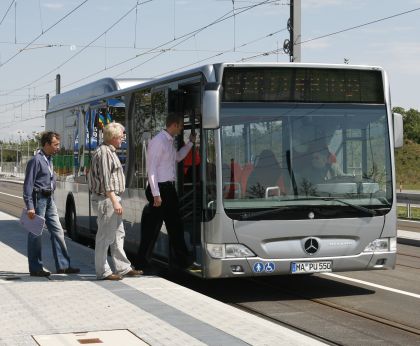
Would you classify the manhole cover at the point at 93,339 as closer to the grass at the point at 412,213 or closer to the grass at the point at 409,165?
the grass at the point at 412,213

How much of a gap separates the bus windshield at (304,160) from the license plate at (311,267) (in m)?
0.53

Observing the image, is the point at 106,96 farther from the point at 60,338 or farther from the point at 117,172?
the point at 60,338

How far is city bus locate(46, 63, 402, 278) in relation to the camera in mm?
9539

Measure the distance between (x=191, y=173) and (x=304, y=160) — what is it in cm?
136

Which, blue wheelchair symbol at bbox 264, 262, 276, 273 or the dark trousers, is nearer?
blue wheelchair symbol at bbox 264, 262, 276, 273

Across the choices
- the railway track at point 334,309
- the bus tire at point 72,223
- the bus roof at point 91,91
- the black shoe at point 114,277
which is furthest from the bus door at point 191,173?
the bus tire at point 72,223

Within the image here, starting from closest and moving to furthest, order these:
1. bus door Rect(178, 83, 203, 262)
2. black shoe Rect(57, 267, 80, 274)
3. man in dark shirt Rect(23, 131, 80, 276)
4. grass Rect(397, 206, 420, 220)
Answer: bus door Rect(178, 83, 203, 262) → man in dark shirt Rect(23, 131, 80, 276) → black shoe Rect(57, 267, 80, 274) → grass Rect(397, 206, 420, 220)

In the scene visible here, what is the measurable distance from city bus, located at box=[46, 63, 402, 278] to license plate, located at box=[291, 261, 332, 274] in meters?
0.01

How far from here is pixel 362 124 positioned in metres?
10.0

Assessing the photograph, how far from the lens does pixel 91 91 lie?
52.7ft

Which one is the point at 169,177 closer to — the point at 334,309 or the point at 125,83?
the point at 334,309

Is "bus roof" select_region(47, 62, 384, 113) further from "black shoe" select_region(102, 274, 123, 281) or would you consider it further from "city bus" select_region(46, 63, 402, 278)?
"black shoe" select_region(102, 274, 123, 281)

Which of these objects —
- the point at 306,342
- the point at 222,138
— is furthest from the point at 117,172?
the point at 306,342

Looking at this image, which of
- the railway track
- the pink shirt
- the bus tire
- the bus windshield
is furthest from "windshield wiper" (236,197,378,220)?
the bus tire
